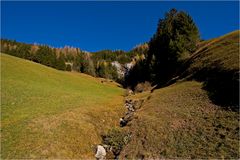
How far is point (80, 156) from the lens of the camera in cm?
1944

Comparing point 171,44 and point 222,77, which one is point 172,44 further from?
point 222,77

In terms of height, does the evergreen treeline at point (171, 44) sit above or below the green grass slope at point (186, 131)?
above

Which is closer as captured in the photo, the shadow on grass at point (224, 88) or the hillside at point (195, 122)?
the hillside at point (195, 122)

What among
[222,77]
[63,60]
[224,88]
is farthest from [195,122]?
[63,60]

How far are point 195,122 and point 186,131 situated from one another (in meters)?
1.76

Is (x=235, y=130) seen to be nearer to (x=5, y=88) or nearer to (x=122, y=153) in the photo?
(x=122, y=153)

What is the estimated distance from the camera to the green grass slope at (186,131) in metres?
17.0

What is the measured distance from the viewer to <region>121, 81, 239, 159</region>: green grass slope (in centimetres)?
1696

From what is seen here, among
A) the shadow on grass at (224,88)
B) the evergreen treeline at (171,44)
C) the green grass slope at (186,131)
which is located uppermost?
the evergreen treeline at (171,44)

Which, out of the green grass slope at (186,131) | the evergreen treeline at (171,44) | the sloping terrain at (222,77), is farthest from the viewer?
the evergreen treeline at (171,44)

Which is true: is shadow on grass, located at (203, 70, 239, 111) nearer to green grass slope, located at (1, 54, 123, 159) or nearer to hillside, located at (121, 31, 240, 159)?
hillside, located at (121, 31, 240, 159)

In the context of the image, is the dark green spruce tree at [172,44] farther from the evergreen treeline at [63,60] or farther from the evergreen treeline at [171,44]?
the evergreen treeline at [63,60]

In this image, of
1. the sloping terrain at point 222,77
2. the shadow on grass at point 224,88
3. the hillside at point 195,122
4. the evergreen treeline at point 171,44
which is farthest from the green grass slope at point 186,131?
the evergreen treeline at point 171,44

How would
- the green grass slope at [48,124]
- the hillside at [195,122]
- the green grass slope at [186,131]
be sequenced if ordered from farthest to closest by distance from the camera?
the green grass slope at [48,124] < the hillside at [195,122] < the green grass slope at [186,131]
